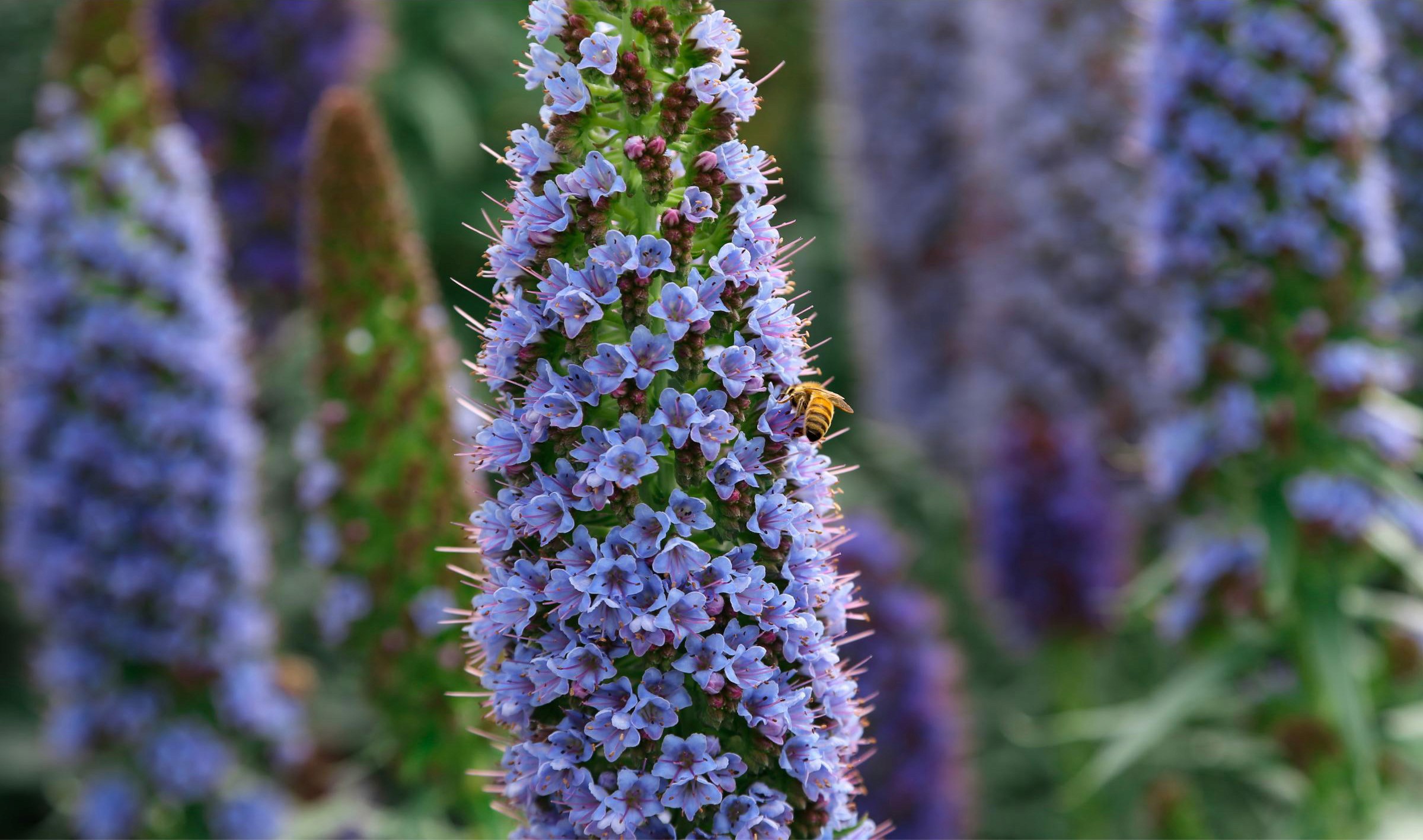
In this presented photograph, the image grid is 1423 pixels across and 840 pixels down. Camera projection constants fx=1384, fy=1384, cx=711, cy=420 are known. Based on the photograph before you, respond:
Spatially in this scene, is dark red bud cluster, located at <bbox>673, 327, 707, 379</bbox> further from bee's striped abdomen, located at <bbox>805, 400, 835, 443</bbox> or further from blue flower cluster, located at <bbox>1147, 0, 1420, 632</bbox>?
blue flower cluster, located at <bbox>1147, 0, 1420, 632</bbox>

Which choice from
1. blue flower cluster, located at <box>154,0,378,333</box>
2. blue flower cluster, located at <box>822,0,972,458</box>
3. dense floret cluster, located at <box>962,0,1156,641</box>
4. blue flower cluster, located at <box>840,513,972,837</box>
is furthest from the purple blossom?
blue flower cluster, located at <box>822,0,972,458</box>

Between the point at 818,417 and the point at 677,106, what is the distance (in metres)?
0.58

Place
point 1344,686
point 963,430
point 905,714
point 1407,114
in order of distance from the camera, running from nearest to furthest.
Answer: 1. point 1344,686
2. point 905,714
3. point 1407,114
4. point 963,430

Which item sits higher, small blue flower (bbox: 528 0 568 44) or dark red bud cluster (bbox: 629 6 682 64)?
small blue flower (bbox: 528 0 568 44)

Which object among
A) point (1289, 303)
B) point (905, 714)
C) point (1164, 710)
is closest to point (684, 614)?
point (905, 714)

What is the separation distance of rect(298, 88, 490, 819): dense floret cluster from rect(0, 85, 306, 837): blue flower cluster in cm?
115

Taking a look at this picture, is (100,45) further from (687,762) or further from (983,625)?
(983,625)

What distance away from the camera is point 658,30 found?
230 centimetres

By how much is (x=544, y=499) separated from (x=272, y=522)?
507 cm

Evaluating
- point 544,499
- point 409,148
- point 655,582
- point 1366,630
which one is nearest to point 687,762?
point 655,582

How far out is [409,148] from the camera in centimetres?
1046

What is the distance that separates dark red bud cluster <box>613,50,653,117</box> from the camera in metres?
2.28

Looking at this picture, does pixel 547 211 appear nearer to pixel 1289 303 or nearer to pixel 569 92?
pixel 569 92

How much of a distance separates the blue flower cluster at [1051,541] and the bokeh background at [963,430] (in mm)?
13
